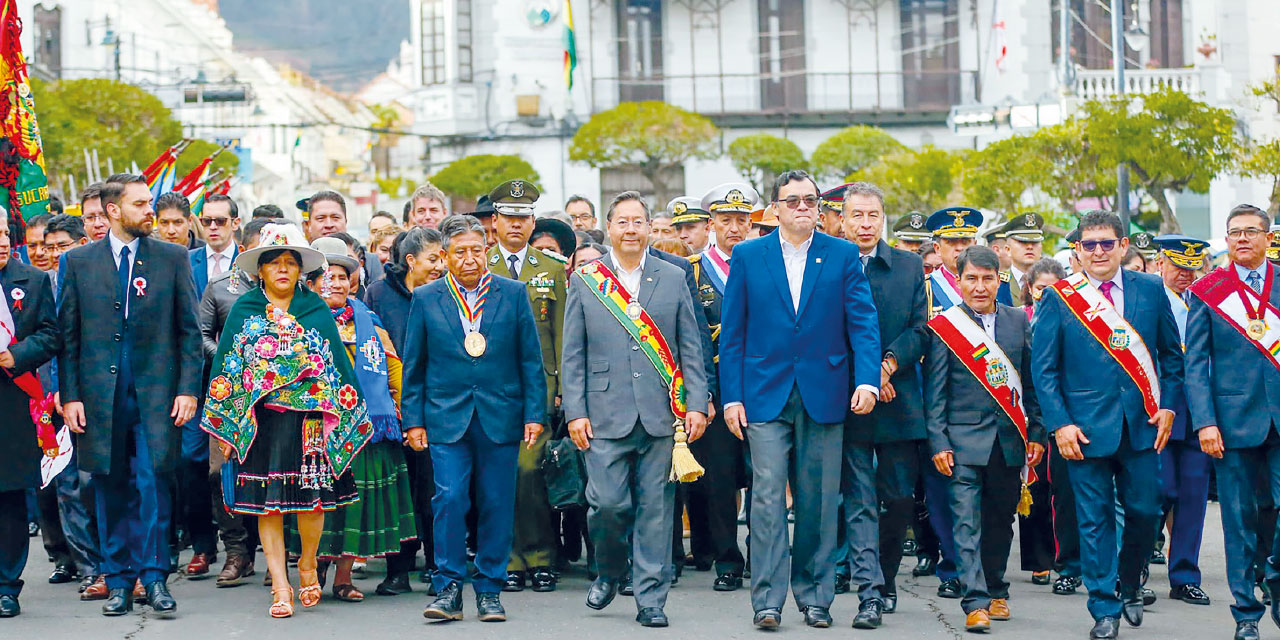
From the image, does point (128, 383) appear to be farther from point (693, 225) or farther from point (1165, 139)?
point (1165, 139)

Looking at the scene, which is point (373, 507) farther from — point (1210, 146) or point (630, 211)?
point (1210, 146)

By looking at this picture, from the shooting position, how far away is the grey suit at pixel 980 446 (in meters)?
8.82

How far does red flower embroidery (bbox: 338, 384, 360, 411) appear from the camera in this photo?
8891mm

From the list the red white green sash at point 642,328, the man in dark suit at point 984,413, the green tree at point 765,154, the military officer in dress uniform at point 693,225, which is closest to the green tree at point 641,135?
the green tree at point 765,154

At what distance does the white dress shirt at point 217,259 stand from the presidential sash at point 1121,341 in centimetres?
555

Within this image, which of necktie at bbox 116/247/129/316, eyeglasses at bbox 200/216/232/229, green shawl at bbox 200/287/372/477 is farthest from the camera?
eyeglasses at bbox 200/216/232/229

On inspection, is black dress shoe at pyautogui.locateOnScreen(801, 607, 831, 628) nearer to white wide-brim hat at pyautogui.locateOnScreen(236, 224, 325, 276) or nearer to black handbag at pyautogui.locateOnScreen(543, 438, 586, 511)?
black handbag at pyautogui.locateOnScreen(543, 438, 586, 511)

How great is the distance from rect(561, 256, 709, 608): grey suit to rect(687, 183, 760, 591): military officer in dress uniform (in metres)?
0.86

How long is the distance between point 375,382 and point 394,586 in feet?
A: 4.05

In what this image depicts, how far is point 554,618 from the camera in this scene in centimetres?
887

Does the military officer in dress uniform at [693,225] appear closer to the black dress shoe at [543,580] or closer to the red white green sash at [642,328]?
the black dress shoe at [543,580]

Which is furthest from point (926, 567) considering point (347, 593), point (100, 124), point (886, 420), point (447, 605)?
point (100, 124)

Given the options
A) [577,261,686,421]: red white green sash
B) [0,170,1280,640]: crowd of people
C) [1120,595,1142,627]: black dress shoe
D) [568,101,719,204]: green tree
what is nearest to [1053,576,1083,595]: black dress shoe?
[0,170,1280,640]: crowd of people

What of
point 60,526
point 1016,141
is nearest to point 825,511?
point 60,526
